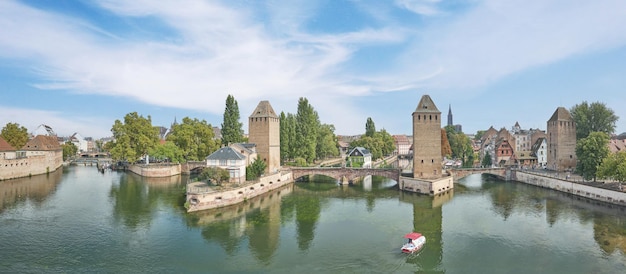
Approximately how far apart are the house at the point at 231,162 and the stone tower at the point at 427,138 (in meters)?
→ 18.6

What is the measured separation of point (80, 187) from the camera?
4147cm

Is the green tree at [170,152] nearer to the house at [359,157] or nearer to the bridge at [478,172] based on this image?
the house at [359,157]

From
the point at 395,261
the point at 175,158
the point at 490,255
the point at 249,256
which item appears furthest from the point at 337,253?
the point at 175,158

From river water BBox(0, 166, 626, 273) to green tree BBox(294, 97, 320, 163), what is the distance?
16200 mm

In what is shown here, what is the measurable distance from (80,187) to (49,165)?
19.5 metres

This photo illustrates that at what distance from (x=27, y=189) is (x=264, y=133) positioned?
A: 25.2 m

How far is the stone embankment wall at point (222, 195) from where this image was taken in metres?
29.2

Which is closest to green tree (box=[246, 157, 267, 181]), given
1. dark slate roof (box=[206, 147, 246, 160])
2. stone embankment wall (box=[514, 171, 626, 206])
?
dark slate roof (box=[206, 147, 246, 160])

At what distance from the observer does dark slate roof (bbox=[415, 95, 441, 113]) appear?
40.5 m

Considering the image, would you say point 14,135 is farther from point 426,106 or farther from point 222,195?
point 426,106

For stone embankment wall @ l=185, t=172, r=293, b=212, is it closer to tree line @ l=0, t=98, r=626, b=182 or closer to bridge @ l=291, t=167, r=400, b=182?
bridge @ l=291, t=167, r=400, b=182

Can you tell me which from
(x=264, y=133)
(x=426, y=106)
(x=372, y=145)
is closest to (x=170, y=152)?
(x=264, y=133)

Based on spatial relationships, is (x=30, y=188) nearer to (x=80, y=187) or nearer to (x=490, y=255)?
(x=80, y=187)

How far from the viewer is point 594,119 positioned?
4747 cm
